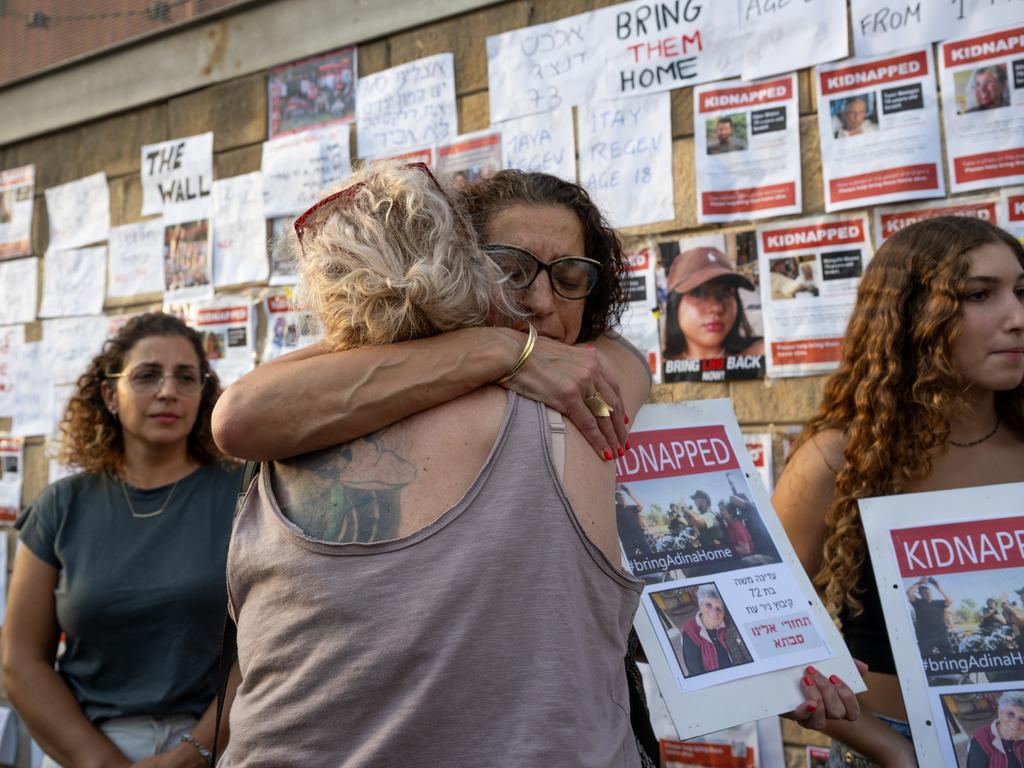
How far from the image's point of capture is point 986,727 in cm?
164

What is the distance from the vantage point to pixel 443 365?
48.2 inches

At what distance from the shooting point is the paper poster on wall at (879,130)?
2.53m

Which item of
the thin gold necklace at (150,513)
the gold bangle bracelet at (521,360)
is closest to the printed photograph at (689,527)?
the gold bangle bracelet at (521,360)

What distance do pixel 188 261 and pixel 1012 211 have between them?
327 centimetres

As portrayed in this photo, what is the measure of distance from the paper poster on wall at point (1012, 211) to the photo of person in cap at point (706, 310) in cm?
70

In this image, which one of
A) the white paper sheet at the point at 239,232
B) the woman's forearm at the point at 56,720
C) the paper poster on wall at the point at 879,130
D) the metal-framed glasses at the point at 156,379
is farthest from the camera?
the white paper sheet at the point at 239,232

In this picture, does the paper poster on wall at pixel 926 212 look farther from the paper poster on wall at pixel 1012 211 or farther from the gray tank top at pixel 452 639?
the gray tank top at pixel 452 639

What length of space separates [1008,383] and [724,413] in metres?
0.62

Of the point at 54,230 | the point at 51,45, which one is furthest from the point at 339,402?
the point at 51,45

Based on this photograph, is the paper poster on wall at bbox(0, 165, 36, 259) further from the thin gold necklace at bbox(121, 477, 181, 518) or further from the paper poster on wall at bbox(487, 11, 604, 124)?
the paper poster on wall at bbox(487, 11, 604, 124)

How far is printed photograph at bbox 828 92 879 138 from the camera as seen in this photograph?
8.55 feet

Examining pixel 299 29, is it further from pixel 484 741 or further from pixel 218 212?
pixel 484 741

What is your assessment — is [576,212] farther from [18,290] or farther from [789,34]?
[18,290]

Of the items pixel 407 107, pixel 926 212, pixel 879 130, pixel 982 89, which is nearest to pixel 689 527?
pixel 926 212
